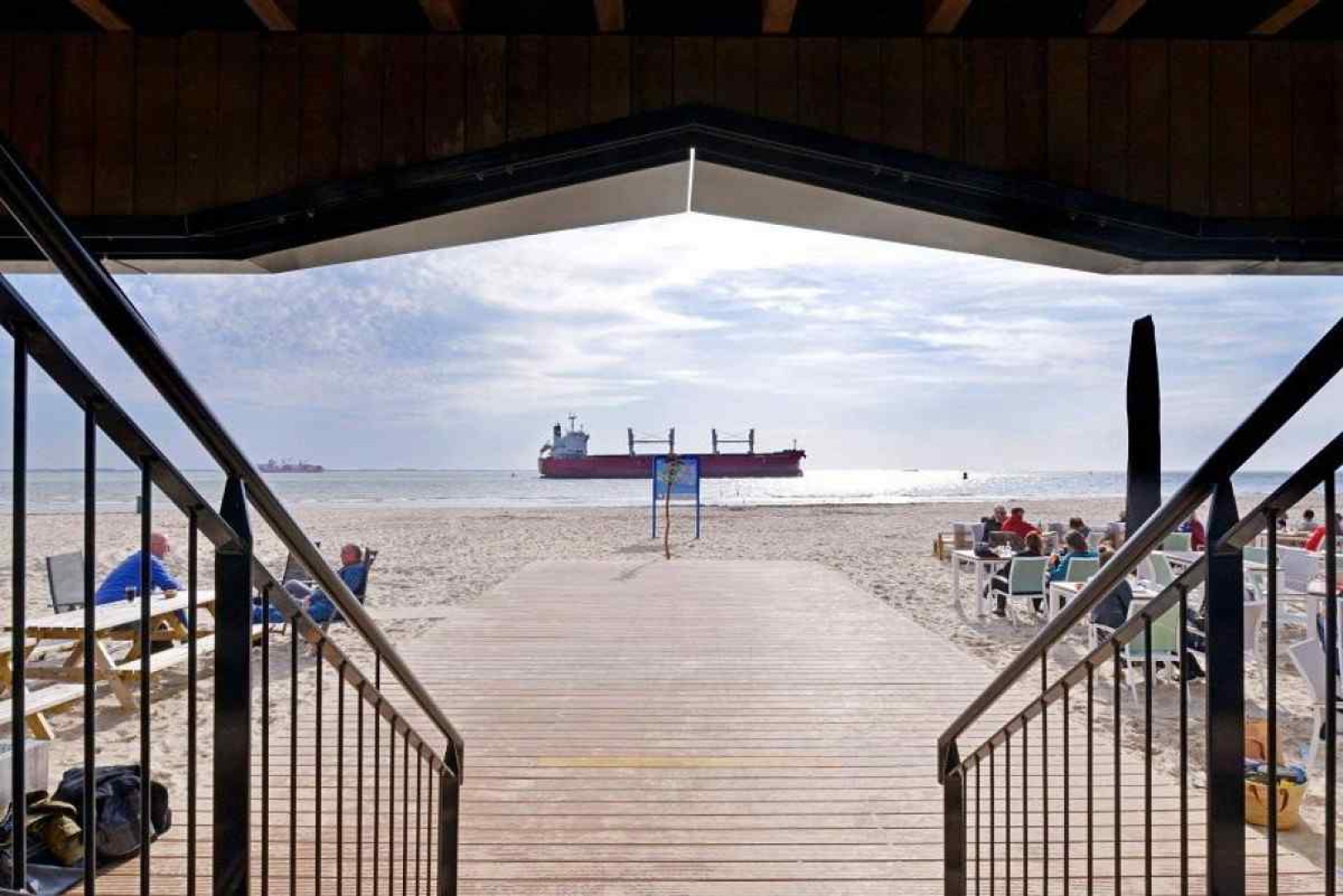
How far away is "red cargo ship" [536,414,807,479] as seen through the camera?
65.4m

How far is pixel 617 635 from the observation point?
21.6 ft

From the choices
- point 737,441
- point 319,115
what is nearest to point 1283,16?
point 319,115

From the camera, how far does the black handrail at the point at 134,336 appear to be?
874 millimetres

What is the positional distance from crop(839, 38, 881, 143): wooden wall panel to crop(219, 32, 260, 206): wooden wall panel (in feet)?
6.44

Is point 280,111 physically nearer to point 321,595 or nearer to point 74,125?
point 74,125

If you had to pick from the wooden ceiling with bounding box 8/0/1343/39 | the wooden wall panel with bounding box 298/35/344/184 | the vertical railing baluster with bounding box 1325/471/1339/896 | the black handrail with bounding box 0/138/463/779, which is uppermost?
the wooden ceiling with bounding box 8/0/1343/39

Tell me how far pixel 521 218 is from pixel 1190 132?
238 centimetres

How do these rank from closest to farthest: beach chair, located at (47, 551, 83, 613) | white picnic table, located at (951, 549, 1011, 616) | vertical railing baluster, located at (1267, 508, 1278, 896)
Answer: vertical railing baluster, located at (1267, 508, 1278, 896), beach chair, located at (47, 551, 83, 613), white picnic table, located at (951, 549, 1011, 616)

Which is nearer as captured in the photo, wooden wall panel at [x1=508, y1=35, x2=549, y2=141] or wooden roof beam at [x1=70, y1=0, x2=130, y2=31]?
wooden roof beam at [x1=70, y1=0, x2=130, y2=31]

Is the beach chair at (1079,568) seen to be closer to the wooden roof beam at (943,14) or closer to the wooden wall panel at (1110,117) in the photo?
the wooden wall panel at (1110,117)

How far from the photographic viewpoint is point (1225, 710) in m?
1.25

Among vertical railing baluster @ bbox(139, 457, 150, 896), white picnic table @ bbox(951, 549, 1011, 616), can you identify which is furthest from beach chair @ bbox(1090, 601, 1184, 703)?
vertical railing baluster @ bbox(139, 457, 150, 896)

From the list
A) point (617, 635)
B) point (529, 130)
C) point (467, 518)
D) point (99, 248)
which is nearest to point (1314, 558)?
point (617, 635)

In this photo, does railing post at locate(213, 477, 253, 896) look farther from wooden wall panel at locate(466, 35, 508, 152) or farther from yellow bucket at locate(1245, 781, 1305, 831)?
yellow bucket at locate(1245, 781, 1305, 831)
